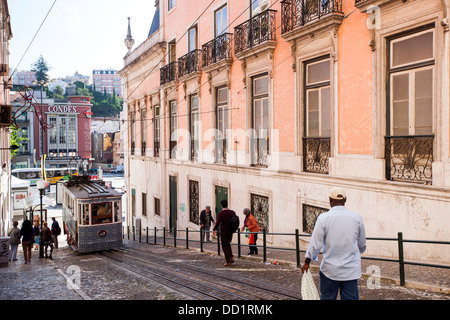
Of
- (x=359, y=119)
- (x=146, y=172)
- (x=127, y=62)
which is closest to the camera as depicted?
(x=359, y=119)

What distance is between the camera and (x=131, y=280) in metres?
9.76

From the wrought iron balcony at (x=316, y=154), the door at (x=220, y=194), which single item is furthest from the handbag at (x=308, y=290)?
the door at (x=220, y=194)

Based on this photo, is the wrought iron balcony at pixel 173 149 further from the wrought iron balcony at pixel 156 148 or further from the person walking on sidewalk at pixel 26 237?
the person walking on sidewalk at pixel 26 237

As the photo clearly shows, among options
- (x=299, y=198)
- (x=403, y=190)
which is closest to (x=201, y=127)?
(x=299, y=198)

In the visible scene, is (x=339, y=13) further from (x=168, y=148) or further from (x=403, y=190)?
(x=168, y=148)

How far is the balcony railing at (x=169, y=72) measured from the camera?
2125 cm

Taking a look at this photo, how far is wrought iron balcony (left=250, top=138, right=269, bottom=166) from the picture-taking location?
1393cm

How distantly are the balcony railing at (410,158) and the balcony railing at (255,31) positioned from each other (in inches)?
222

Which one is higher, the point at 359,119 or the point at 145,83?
the point at 145,83

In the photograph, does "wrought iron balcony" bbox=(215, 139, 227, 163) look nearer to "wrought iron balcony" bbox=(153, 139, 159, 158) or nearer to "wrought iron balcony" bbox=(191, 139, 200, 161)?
"wrought iron balcony" bbox=(191, 139, 200, 161)

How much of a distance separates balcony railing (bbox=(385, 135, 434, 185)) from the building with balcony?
22 mm

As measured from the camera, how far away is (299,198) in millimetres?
12078

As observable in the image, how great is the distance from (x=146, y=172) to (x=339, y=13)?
17778mm

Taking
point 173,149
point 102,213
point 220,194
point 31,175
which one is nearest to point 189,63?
point 173,149
